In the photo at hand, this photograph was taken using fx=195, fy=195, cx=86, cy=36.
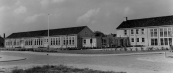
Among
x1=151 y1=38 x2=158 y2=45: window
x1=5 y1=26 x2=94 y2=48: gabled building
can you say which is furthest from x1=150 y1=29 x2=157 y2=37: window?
x1=5 y1=26 x2=94 y2=48: gabled building

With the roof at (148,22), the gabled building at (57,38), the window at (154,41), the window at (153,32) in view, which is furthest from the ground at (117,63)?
the roof at (148,22)

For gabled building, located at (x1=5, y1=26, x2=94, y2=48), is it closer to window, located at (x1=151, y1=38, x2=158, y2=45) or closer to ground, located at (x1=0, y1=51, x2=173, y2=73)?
window, located at (x1=151, y1=38, x2=158, y2=45)

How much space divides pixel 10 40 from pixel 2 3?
2165 inches

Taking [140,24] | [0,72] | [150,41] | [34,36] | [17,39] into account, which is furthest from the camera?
[17,39]

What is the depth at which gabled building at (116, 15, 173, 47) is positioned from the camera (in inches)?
1738

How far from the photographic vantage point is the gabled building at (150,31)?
44.2 m

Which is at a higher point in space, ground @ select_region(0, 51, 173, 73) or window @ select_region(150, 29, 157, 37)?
window @ select_region(150, 29, 157, 37)

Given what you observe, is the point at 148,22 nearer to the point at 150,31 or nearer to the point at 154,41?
the point at 150,31

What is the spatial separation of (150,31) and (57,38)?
2331cm

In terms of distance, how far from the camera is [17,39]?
6231cm

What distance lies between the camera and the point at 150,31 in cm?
4712

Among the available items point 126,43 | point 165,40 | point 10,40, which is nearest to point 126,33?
point 126,43

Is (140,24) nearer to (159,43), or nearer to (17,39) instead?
(159,43)

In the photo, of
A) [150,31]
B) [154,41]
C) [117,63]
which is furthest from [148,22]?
[117,63]
